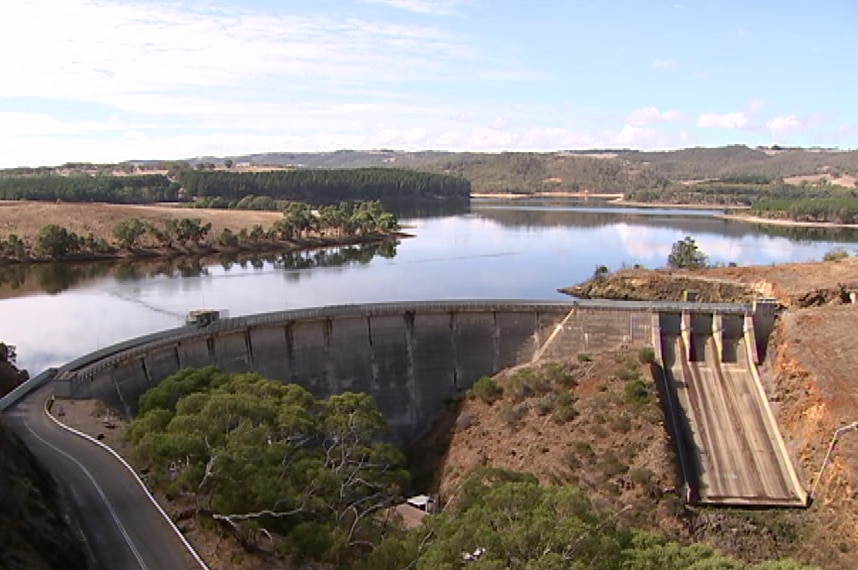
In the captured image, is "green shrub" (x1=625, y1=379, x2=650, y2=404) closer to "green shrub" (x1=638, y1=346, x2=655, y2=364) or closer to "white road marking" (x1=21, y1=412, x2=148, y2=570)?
"green shrub" (x1=638, y1=346, x2=655, y2=364)

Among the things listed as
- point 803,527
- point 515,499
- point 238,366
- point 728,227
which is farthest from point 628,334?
point 728,227

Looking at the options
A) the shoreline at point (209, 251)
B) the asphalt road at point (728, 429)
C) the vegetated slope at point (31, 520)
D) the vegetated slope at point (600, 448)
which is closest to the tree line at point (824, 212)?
the shoreline at point (209, 251)

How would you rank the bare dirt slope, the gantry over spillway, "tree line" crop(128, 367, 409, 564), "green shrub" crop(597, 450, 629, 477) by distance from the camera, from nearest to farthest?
1. "tree line" crop(128, 367, 409, 564)
2. the bare dirt slope
3. "green shrub" crop(597, 450, 629, 477)
4. the gantry over spillway

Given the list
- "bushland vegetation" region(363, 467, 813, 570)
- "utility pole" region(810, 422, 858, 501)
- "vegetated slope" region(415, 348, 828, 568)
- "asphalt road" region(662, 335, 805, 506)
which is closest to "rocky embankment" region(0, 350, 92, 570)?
"bushland vegetation" region(363, 467, 813, 570)

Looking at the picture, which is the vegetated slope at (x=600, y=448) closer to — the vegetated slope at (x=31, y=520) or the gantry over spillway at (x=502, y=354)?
the gantry over spillway at (x=502, y=354)

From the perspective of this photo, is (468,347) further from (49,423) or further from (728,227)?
(728,227)

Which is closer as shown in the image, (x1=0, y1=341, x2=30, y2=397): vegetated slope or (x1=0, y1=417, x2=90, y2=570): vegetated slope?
(x1=0, y1=417, x2=90, y2=570): vegetated slope

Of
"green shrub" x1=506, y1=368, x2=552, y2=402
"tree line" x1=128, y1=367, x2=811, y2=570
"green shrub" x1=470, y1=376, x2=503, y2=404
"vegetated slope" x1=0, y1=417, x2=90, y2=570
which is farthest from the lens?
"green shrub" x1=470, y1=376, x2=503, y2=404
